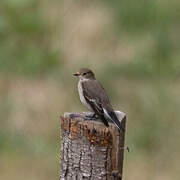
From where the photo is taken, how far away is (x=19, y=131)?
11.5m

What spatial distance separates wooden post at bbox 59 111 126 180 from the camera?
5625mm

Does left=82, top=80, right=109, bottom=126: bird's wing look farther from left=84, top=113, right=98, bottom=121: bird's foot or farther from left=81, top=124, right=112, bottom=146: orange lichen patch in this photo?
left=81, top=124, right=112, bottom=146: orange lichen patch

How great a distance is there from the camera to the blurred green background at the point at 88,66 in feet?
35.6

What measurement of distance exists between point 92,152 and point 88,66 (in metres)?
7.67

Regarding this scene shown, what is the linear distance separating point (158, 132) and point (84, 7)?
484 centimetres

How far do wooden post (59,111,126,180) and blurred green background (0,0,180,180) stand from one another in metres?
4.63

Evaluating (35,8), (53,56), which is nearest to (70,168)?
(53,56)

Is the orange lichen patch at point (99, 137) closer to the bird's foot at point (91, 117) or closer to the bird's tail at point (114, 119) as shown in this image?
the bird's tail at point (114, 119)

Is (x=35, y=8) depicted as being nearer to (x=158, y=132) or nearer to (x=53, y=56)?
(x=53, y=56)

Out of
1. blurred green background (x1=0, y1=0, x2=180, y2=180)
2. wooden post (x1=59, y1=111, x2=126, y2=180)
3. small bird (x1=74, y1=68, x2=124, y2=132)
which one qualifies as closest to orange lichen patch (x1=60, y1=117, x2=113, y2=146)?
wooden post (x1=59, y1=111, x2=126, y2=180)

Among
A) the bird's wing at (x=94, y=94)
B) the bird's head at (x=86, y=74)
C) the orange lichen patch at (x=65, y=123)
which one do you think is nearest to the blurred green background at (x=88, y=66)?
the bird's head at (x=86, y=74)

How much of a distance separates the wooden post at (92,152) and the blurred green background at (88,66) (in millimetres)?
4634

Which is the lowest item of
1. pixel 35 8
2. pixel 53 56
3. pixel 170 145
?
pixel 170 145

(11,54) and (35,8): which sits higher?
(35,8)
